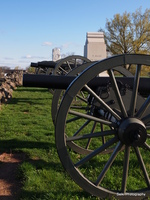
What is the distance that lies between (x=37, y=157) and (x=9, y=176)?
2.27 feet

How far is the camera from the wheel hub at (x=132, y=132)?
2557 millimetres

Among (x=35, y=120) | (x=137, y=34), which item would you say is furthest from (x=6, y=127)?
(x=137, y=34)

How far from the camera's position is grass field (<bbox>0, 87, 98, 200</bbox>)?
3.01 meters

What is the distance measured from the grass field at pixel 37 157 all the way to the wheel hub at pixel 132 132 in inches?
31.5

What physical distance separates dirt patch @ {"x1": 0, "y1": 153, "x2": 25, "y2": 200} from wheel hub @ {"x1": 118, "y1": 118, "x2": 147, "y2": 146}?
4.84 feet

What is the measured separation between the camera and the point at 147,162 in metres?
3.87

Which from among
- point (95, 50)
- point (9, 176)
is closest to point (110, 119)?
point (9, 176)

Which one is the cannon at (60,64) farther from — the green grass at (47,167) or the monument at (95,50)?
the monument at (95,50)

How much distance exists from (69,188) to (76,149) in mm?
1075

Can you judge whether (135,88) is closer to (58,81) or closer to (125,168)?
(125,168)

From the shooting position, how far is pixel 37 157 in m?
4.15

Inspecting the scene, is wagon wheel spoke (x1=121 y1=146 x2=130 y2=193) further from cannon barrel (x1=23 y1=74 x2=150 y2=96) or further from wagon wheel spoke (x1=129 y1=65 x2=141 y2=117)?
cannon barrel (x1=23 y1=74 x2=150 y2=96)

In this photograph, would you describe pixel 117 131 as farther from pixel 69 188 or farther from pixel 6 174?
pixel 6 174

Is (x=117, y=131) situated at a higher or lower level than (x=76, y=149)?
higher
